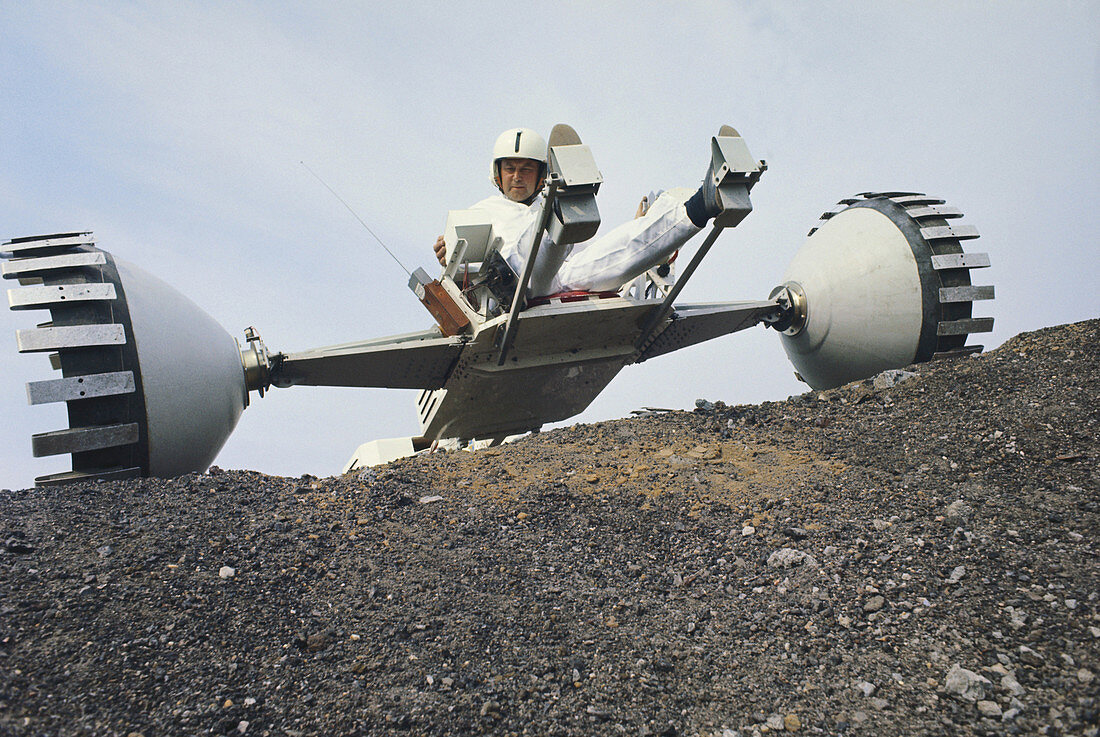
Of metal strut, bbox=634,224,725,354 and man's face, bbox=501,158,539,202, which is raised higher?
man's face, bbox=501,158,539,202

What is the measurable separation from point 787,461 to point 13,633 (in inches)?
147

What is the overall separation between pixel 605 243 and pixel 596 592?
2448 mm

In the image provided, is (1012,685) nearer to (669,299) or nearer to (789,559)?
(789,559)

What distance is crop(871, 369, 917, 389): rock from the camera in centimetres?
565

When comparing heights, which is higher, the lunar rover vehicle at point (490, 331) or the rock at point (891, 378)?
the lunar rover vehicle at point (490, 331)

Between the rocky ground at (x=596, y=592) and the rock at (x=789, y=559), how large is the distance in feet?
0.06

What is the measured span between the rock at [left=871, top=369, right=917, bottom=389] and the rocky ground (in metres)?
0.73

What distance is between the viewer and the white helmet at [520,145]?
19.4 ft

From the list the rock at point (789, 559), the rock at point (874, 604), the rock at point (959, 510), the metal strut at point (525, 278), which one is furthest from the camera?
the metal strut at point (525, 278)

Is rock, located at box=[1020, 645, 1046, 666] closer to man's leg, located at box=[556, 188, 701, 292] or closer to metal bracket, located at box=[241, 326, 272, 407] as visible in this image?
man's leg, located at box=[556, 188, 701, 292]

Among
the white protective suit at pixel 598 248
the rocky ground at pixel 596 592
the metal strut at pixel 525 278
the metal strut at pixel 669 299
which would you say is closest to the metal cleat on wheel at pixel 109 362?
the rocky ground at pixel 596 592

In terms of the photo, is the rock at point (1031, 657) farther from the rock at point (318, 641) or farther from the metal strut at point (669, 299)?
the metal strut at point (669, 299)

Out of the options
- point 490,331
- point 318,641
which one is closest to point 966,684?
point 318,641

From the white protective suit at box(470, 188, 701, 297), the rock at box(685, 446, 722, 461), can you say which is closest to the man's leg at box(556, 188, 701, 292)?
the white protective suit at box(470, 188, 701, 297)
